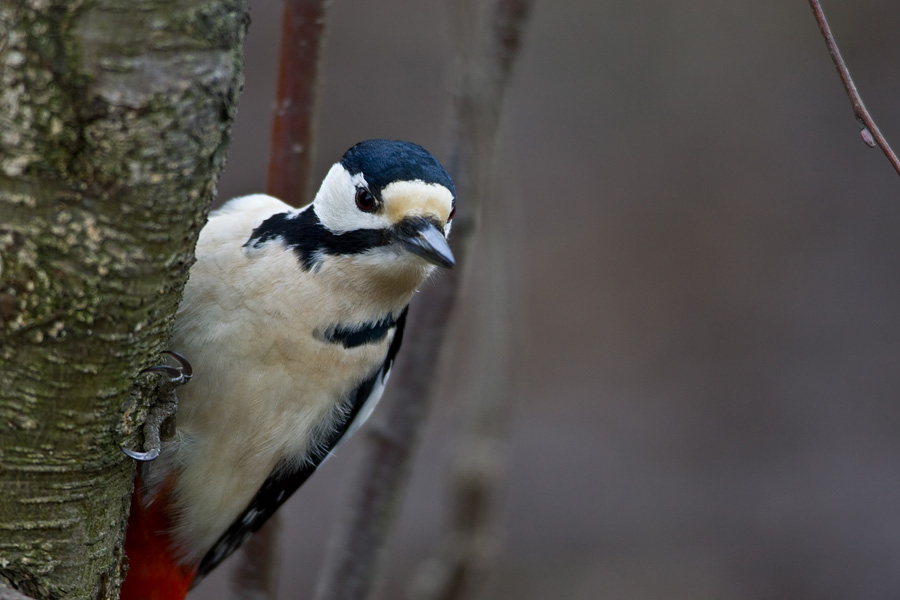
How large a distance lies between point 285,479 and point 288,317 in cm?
49

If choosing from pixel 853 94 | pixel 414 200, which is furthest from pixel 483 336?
pixel 853 94

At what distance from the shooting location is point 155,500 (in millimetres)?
2039

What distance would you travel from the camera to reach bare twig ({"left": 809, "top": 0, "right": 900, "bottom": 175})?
1.24 m

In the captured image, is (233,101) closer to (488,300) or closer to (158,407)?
(158,407)

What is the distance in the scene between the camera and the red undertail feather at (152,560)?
2080 mm

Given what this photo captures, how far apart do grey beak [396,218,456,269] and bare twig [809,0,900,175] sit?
72cm

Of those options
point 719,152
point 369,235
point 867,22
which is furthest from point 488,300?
point 867,22

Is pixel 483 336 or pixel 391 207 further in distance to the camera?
pixel 483 336

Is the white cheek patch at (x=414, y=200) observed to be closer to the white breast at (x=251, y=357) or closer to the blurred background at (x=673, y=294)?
the white breast at (x=251, y=357)

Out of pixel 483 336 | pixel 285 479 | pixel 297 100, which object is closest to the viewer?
pixel 297 100

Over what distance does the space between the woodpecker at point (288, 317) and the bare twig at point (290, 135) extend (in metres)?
0.11

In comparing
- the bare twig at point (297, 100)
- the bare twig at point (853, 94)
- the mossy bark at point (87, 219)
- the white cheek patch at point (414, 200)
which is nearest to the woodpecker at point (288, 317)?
the white cheek patch at point (414, 200)

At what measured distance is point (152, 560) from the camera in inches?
86.0

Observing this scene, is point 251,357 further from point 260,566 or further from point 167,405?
point 260,566
